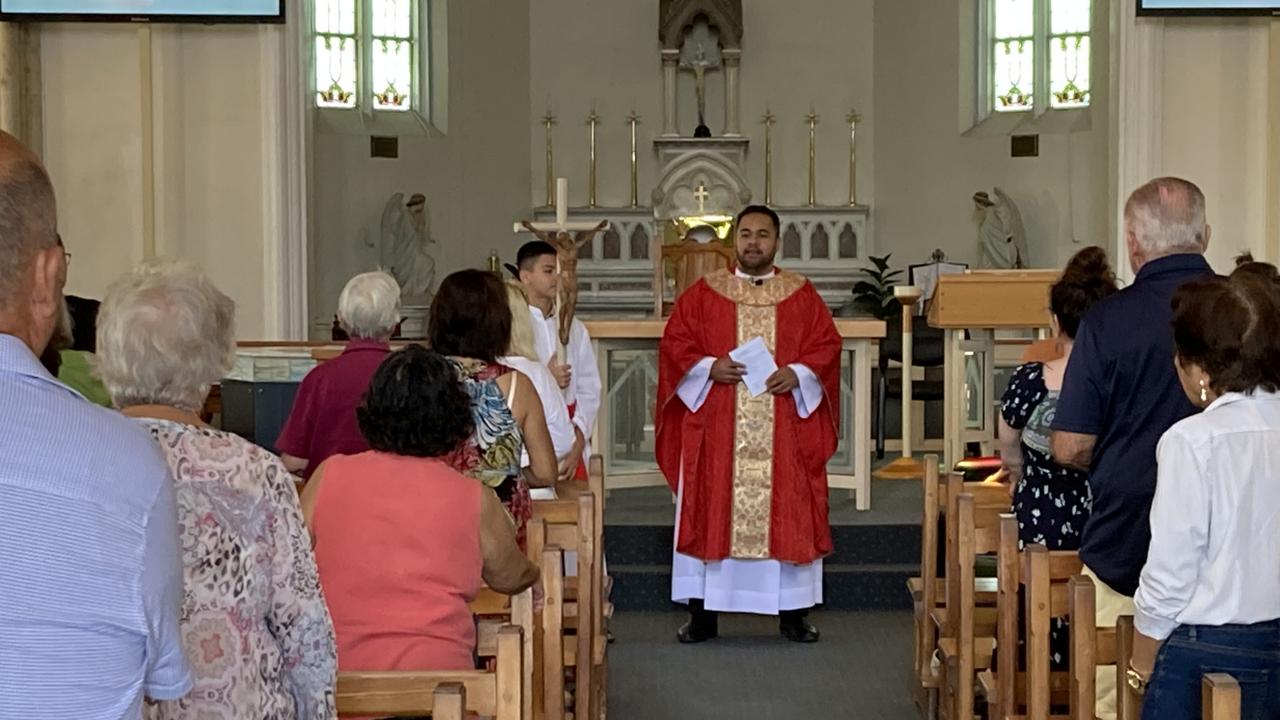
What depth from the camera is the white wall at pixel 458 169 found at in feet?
43.3

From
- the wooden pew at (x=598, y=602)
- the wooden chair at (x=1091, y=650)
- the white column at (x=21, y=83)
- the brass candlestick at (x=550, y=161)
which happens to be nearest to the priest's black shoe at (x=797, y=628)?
the wooden pew at (x=598, y=602)

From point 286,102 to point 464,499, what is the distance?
6.95 m

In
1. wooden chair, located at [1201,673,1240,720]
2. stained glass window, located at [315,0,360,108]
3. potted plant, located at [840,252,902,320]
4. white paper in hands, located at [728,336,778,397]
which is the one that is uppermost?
stained glass window, located at [315,0,360,108]

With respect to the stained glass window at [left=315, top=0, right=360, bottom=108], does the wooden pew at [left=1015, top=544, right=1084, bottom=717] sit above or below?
below

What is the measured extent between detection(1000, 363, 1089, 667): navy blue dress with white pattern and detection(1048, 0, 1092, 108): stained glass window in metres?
9.93

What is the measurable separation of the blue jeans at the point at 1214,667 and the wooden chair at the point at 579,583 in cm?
186

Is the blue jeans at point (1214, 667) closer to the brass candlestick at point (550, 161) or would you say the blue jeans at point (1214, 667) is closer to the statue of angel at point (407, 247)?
the statue of angel at point (407, 247)

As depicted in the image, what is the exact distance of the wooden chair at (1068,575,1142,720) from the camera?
3150 mm

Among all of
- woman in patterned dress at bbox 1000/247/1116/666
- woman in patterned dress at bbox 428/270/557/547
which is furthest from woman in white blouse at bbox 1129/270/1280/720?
woman in patterned dress at bbox 428/270/557/547

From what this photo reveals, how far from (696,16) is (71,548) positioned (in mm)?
13842

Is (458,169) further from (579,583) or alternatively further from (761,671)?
(579,583)

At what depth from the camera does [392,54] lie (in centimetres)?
1408

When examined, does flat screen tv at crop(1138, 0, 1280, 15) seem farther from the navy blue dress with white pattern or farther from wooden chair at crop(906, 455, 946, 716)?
the navy blue dress with white pattern

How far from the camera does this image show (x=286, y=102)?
9812 millimetres
